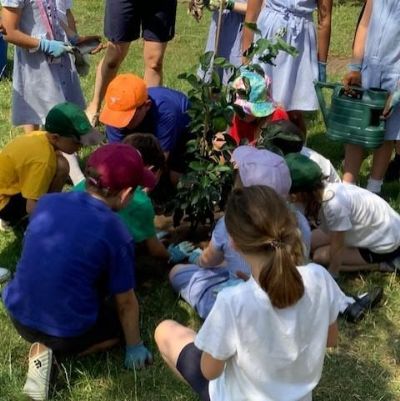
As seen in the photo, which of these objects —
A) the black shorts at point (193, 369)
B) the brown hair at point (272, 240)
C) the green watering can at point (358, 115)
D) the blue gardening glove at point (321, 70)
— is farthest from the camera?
the blue gardening glove at point (321, 70)

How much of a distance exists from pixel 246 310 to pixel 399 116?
2360 millimetres

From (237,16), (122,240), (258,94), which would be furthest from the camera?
(237,16)

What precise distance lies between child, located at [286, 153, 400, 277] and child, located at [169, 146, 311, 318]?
0.23m

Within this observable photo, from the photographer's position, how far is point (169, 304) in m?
3.33

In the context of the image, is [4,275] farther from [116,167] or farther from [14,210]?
[116,167]

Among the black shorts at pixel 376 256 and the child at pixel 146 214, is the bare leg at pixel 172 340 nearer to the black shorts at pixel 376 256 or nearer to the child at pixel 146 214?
the child at pixel 146 214

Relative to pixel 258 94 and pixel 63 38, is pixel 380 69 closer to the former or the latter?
pixel 258 94

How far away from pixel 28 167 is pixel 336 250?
156cm

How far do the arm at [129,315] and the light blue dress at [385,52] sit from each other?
197 centimetres

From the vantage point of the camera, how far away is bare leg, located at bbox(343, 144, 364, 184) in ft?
13.9

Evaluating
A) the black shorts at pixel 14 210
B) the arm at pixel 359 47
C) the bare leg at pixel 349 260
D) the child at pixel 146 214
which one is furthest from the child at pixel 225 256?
Answer: the arm at pixel 359 47

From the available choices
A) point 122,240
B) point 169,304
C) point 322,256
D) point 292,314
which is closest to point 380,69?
point 322,256

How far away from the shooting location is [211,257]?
314 centimetres

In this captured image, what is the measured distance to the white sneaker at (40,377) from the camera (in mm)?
2639
